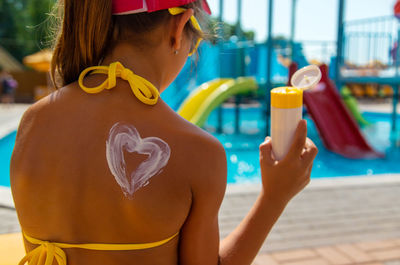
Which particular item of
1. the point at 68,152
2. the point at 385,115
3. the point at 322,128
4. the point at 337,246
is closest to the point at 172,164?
the point at 68,152

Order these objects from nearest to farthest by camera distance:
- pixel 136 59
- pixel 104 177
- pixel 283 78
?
pixel 104 177 < pixel 136 59 < pixel 283 78

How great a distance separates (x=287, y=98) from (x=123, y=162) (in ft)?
1.42

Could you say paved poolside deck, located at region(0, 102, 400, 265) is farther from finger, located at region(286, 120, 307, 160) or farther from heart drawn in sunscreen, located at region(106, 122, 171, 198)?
heart drawn in sunscreen, located at region(106, 122, 171, 198)

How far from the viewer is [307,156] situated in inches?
40.0

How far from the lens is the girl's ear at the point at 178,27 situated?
3.30 ft

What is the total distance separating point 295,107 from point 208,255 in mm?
447

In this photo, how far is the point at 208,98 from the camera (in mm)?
8625

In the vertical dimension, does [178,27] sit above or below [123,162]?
above

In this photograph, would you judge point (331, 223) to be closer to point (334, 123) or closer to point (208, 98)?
point (334, 123)

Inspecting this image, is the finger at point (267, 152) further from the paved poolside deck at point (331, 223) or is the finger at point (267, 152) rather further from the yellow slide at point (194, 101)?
the yellow slide at point (194, 101)

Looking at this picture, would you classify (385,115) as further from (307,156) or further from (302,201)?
(307,156)

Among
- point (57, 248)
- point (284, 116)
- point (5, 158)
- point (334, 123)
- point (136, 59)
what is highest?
point (136, 59)

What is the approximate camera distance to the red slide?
25.2 ft

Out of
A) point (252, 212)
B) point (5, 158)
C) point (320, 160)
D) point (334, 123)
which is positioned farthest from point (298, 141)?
point (5, 158)
